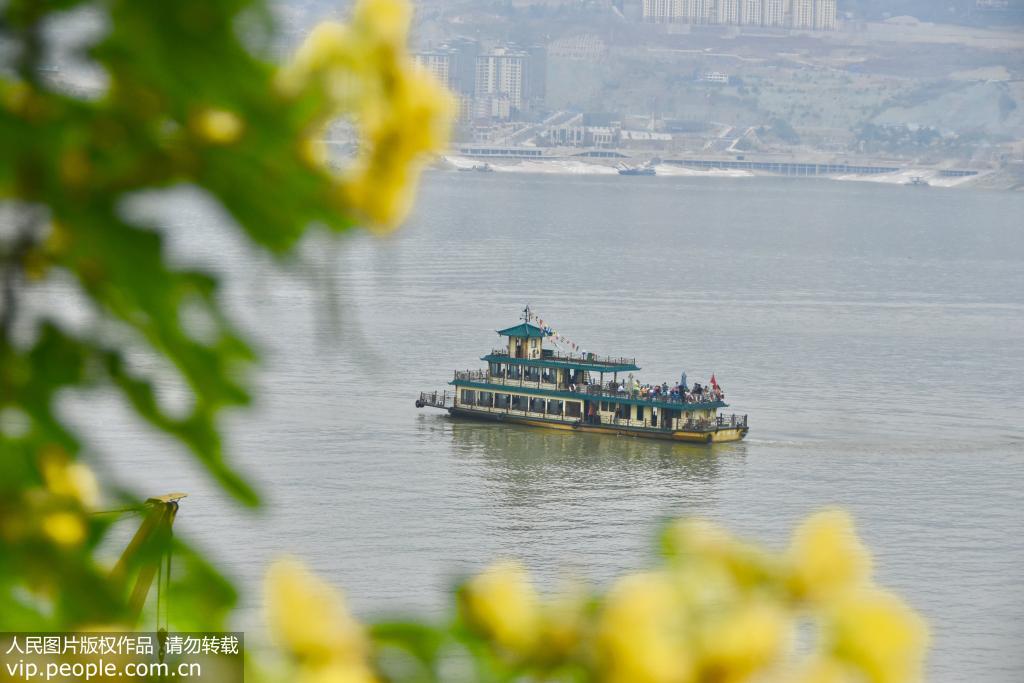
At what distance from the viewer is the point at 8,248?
0.61 meters

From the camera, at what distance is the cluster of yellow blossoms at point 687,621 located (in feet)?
1.88

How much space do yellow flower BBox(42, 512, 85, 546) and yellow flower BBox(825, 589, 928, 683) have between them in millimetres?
294

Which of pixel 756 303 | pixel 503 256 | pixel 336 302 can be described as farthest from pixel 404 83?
pixel 503 256

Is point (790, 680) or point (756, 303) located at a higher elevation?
point (790, 680)

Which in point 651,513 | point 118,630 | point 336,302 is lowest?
point 651,513

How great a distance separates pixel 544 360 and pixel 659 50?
119359 mm

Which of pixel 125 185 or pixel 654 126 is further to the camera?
pixel 654 126

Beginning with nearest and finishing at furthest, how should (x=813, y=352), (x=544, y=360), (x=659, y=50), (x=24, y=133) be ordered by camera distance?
(x=24, y=133) → (x=544, y=360) → (x=813, y=352) → (x=659, y=50)

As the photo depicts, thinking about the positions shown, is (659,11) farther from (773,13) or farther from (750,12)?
(773,13)

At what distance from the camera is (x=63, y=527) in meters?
0.69

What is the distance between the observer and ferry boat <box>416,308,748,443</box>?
74.4 feet

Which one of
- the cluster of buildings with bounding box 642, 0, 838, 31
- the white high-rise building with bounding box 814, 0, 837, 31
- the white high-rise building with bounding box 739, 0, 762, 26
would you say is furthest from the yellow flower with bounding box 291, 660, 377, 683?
the white high-rise building with bounding box 739, 0, 762, 26

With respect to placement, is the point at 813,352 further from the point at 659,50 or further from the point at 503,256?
the point at 659,50

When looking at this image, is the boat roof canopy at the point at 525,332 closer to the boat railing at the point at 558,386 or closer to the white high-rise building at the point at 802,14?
the boat railing at the point at 558,386
